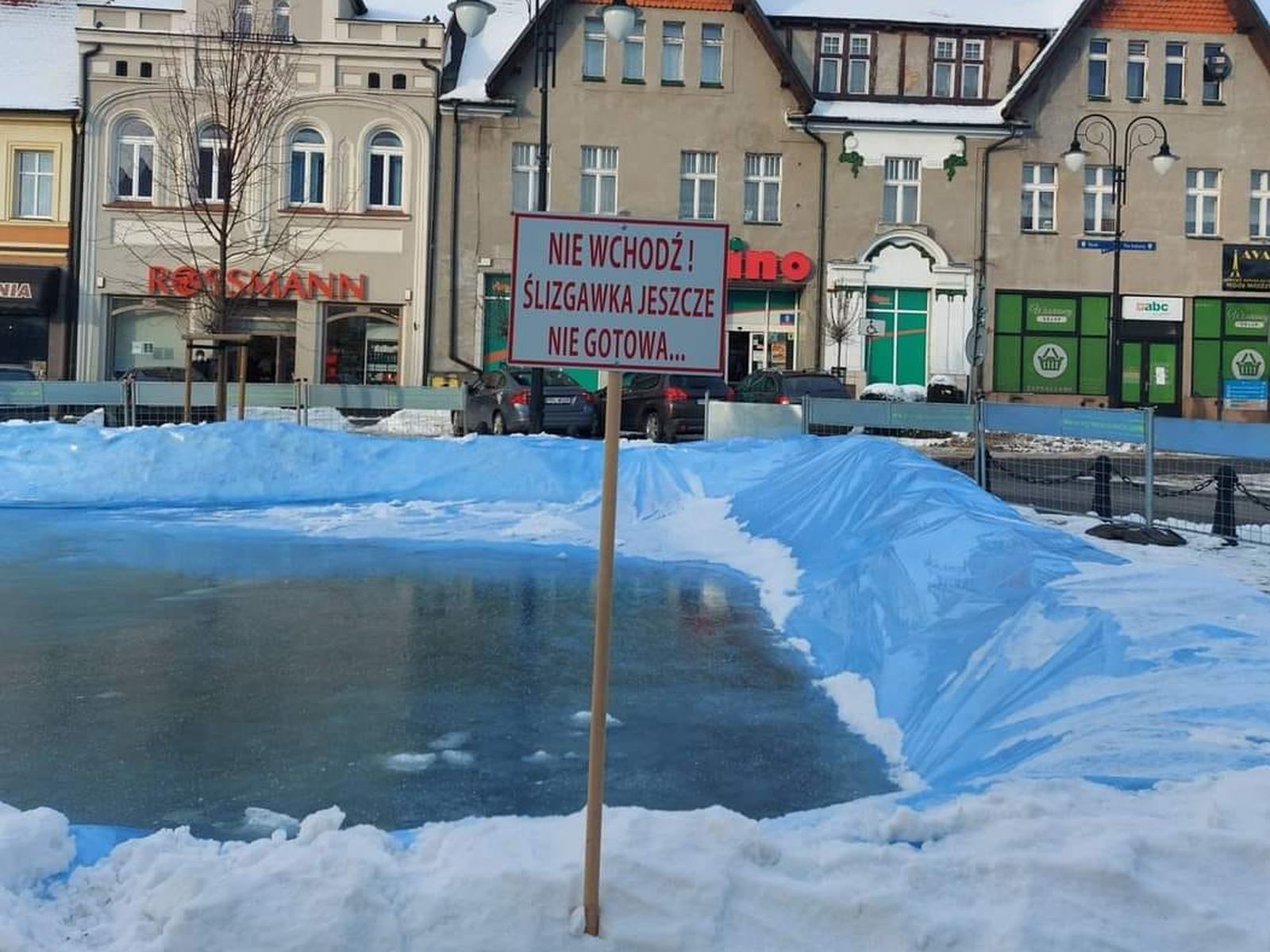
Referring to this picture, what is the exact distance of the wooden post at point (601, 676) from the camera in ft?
11.3

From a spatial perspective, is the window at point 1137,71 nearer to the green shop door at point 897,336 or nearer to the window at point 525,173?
the green shop door at point 897,336

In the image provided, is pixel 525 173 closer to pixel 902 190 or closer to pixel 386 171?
pixel 386 171

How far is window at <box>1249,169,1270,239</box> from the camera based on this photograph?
36906 mm

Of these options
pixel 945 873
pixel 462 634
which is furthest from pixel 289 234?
pixel 945 873

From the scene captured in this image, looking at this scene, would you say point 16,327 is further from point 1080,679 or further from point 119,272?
point 1080,679

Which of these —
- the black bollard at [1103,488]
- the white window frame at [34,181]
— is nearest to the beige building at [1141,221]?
the black bollard at [1103,488]

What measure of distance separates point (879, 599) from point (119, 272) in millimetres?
30822

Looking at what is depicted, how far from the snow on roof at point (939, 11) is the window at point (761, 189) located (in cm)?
422

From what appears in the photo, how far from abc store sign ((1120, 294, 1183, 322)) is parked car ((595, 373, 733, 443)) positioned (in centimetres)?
1459

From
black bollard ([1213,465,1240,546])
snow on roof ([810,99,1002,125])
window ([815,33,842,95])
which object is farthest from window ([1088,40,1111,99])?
black bollard ([1213,465,1240,546])

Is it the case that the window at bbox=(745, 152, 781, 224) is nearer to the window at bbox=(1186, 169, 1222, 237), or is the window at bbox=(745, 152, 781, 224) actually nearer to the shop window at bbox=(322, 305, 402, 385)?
the shop window at bbox=(322, 305, 402, 385)

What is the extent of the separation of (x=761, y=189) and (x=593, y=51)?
5768 millimetres

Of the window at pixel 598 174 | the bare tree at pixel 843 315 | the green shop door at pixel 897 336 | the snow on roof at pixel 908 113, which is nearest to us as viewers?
the bare tree at pixel 843 315

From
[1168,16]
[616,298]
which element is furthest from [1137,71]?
[616,298]
